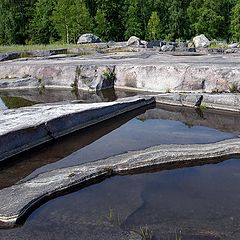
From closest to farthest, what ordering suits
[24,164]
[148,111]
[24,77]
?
[24,164]
[148,111]
[24,77]

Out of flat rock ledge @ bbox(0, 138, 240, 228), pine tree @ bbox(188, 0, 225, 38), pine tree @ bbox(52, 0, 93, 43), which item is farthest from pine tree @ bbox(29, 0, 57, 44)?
flat rock ledge @ bbox(0, 138, 240, 228)

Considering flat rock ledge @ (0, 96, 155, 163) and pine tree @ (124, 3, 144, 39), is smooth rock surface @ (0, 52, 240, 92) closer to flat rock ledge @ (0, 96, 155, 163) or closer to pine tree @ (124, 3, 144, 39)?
flat rock ledge @ (0, 96, 155, 163)

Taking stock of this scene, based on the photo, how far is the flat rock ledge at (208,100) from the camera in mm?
14172

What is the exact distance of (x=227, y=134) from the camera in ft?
37.3

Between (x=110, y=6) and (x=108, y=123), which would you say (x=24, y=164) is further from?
(x=110, y=6)

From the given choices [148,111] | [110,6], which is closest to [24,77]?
[148,111]

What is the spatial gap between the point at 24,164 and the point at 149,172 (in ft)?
9.93

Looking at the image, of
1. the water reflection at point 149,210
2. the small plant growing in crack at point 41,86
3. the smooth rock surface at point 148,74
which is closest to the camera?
the water reflection at point 149,210

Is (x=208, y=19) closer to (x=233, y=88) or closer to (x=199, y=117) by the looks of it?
(x=233, y=88)

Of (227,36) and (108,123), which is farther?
(227,36)

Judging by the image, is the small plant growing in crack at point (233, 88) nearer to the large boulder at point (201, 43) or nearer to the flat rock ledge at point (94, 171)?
the flat rock ledge at point (94, 171)

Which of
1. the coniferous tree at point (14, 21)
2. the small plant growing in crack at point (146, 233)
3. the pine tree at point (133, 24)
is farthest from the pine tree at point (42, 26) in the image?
the small plant growing in crack at point (146, 233)

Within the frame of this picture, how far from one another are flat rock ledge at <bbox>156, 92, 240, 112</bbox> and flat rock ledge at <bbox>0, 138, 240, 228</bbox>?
14.4ft

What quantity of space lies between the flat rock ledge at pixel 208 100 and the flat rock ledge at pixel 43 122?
203 cm
